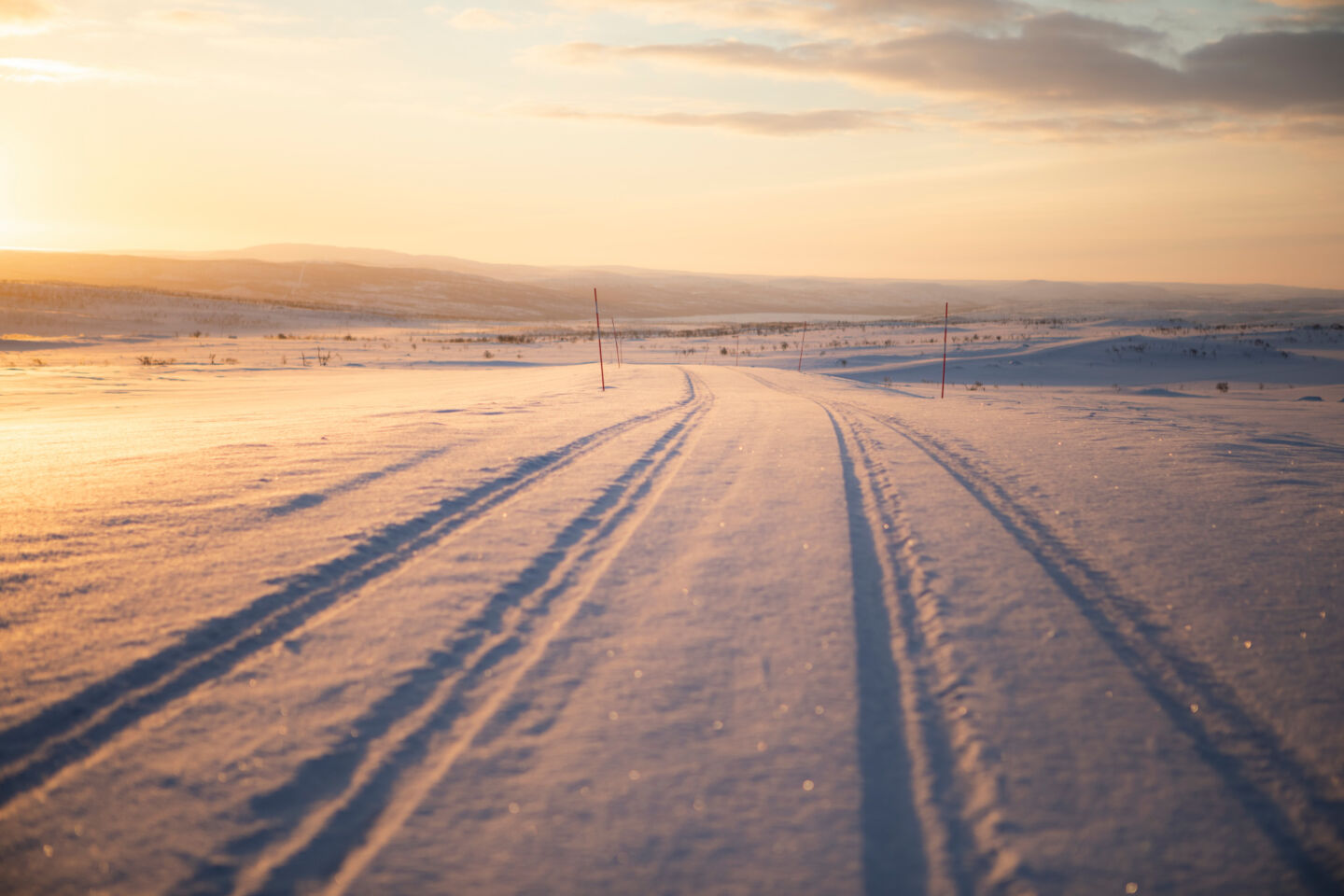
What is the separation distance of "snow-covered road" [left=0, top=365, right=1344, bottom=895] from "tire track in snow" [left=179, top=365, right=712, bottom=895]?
15 millimetres

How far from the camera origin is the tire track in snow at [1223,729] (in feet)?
8.27

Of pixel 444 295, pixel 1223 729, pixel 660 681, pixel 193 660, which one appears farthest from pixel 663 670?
pixel 444 295

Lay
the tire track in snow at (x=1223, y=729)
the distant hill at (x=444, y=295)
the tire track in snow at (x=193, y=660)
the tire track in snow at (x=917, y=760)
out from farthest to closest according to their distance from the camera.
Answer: the distant hill at (x=444, y=295), the tire track in snow at (x=193, y=660), the tire track in snow at (x=1223, y=729), the tire track in snow at (x=917, y=760)

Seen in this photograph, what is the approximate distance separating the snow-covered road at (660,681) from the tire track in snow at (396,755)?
15mm

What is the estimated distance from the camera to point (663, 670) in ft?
11.5

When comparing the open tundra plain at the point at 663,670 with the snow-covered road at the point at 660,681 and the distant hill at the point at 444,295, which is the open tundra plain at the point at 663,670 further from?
the distant hill at the point at 444,295

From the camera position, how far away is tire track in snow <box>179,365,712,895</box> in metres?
2.38

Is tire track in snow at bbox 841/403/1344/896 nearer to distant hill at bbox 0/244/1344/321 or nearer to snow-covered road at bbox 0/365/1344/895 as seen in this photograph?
snow-covered road at bbox 0/365/1344/895

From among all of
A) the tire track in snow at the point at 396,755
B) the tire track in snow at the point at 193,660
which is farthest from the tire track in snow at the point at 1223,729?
the tire track in snow at the point at 193,660

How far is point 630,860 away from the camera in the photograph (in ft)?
7.89

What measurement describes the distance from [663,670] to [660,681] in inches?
4.1

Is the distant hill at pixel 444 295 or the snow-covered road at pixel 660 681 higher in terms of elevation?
the distant hill at pixel 444 295

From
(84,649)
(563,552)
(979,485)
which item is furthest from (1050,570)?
(84,649)

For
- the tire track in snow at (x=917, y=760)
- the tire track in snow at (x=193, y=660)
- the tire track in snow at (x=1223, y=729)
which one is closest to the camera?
the tire track in snow at (x=917, y=760)
